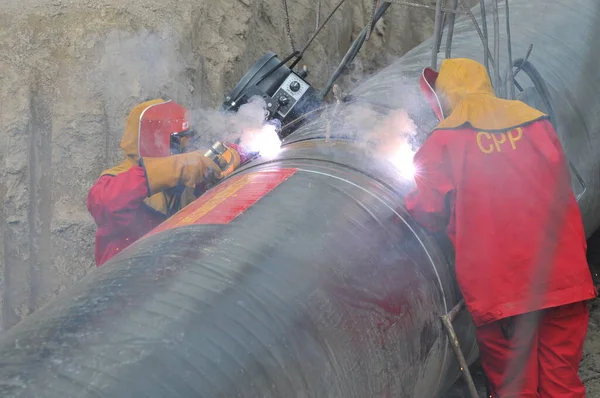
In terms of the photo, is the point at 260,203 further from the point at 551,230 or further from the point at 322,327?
the point at 551,230

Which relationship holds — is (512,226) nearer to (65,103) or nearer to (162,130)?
(162,130)

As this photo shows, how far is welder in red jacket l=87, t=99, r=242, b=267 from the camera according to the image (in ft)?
11.4

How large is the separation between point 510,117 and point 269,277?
1.18 metres

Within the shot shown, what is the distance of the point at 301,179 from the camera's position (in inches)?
110

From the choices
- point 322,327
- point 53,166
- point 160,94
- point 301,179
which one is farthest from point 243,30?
point 322,327

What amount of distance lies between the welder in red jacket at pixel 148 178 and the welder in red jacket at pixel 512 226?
3.75 feet

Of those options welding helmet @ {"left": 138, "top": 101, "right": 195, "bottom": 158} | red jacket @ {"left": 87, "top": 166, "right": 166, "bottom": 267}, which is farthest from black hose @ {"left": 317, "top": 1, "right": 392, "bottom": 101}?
red jacket @ {"left": 87, "top": 166, "right": 166, "bottom": 267}

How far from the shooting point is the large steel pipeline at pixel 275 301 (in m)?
1.87

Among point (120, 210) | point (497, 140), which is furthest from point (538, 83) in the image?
point (120, 210)

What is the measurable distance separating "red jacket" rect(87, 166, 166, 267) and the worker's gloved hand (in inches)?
1.8

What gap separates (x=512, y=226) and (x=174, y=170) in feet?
5.02

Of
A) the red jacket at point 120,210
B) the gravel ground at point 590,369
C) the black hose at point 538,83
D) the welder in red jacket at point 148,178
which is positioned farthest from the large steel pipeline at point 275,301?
the gravel ground at point 590,369

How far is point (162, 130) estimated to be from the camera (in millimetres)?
3812

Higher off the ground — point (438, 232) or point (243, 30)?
point (243, 30)
